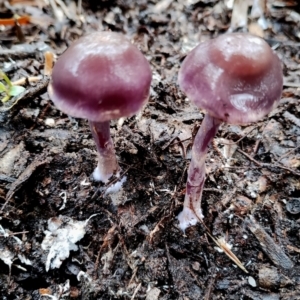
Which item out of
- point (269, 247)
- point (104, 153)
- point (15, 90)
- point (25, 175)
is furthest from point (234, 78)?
point (15, 90)

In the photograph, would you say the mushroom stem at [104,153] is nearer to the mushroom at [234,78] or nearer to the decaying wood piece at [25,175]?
the decaying wood piece at [25,175]

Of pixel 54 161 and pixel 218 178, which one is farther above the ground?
pixel 54 161

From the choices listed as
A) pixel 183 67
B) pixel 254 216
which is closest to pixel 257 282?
Result: pixel 254 216

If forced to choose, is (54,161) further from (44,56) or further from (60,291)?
(44,56)

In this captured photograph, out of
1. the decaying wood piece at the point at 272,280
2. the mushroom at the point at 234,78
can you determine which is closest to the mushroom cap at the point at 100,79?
the mushroom at the point at 234,78

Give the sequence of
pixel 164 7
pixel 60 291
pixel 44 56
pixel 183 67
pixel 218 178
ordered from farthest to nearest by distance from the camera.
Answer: pixel 164 7 < pixel 44 56 < pixel 218 178 < pixel 60 291 < pixel 183 67

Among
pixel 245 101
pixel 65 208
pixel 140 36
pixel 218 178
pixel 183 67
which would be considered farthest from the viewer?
pixel 140 36

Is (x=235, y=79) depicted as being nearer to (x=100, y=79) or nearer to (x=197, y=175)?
(x=100, y=79)
